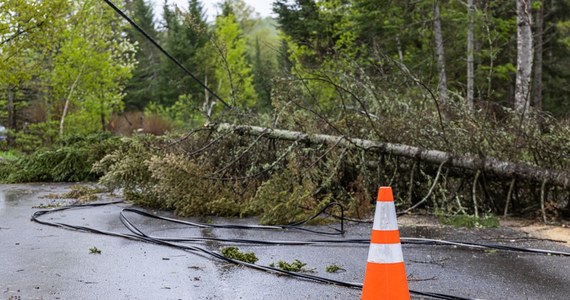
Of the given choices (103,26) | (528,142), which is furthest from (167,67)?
(528,142)

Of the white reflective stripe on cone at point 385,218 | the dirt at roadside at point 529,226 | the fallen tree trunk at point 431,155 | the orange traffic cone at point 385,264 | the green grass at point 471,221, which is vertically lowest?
the dirt at roadside at point 529,226

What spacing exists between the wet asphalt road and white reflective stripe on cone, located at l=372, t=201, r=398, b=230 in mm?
857

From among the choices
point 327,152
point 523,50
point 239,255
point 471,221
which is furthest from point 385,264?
point 523,50

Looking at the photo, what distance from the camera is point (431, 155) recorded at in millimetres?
7812

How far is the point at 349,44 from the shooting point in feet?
82.6

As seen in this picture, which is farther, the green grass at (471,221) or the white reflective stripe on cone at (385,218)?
the green grass at (471,221)

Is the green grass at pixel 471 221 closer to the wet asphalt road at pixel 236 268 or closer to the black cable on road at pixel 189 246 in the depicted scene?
the wet asphalt road at pixel 236 268

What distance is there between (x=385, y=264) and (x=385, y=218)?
0.26 meters

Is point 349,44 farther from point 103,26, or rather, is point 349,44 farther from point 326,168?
point 326,168

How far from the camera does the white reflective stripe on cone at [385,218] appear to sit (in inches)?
132

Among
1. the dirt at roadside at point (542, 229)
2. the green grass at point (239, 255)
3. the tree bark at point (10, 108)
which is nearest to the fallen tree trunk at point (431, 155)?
the dirt at roadside at point (542, 229)

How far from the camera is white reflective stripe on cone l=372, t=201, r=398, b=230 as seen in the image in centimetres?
336

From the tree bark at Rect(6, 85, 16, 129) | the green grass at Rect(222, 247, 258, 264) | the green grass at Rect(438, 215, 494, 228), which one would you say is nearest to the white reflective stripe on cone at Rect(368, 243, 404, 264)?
the green grass at Rect(222, 247, 258, 264)

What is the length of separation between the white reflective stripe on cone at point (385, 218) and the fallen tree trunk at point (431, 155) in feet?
14.3
